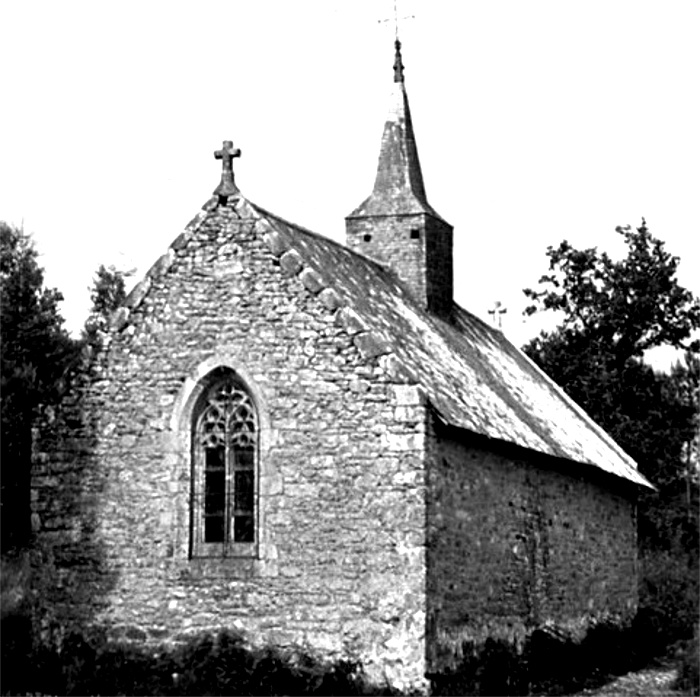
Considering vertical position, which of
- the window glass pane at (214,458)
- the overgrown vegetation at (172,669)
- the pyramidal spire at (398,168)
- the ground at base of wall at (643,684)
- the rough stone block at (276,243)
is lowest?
the ground at base of wall at (643,684)

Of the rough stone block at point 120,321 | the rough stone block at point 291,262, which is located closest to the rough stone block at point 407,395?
the rough stone block at point 291,262

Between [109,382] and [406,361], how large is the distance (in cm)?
449

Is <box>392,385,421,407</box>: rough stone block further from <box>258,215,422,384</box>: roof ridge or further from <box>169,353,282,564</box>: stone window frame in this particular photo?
<box>169,353,282,564</box>: stone window frame

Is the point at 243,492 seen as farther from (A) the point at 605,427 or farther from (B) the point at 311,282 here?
(A) the point at 605,427

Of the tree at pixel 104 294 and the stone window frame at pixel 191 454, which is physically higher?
the tree at pixel 104 294

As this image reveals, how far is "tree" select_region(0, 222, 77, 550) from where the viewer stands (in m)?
30.8

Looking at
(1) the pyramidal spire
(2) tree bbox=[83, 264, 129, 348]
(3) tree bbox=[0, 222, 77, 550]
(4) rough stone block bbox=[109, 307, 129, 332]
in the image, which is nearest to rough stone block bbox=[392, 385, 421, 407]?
(4) rough stone block bbox=[109, 307, 129, 332]

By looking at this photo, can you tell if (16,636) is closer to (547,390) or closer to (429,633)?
(429,633)

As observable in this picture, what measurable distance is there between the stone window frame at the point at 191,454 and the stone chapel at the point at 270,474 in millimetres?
29

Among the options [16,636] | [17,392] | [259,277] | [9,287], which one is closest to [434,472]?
[259,277]

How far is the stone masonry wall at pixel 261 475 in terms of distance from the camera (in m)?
22.4

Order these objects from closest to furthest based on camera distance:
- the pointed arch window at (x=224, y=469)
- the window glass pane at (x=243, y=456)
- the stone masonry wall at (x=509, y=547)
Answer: the stone masonry wall at (x=509, y=547) → the pointed arch window at (x=224, y=469) → the window glass pane at (x=243, y=456)

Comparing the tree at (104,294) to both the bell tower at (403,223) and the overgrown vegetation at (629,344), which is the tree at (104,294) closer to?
the overgrown vegetation at (629,344)

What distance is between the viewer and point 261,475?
2322 cm
